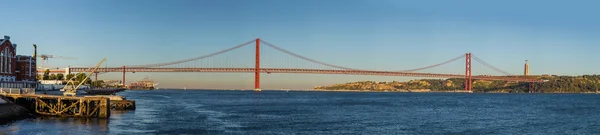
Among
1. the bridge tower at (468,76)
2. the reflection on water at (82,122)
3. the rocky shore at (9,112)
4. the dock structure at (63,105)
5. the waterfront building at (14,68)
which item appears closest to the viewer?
the reflection on water at (82,122)

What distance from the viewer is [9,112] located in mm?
36812

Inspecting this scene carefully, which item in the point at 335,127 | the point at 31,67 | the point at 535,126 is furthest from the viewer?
the point at 31,67

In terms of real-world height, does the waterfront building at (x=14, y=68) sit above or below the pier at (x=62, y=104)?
above

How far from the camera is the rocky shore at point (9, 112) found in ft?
116

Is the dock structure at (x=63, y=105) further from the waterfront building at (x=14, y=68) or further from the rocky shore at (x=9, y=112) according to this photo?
the waterfront building at (x=14, y=68)

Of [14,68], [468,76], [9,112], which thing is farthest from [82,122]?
[468,76]

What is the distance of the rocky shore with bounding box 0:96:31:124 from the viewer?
35500 mm

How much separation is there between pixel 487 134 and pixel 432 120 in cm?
1035

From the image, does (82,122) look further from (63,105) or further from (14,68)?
(14,68)

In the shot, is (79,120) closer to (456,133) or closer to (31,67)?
(456,133)

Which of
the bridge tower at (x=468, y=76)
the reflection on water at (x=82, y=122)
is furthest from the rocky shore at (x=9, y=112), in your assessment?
the bridge tower at (x=468, y=76)

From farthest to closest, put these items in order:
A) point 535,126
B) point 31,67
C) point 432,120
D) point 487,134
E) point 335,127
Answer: point 31,67 → point 432,120 → point 535,126 → point 335,127 → point 487,134

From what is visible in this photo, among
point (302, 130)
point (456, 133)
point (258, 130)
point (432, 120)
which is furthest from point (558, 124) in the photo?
point (258, 130)

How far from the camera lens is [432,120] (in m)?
44.2
